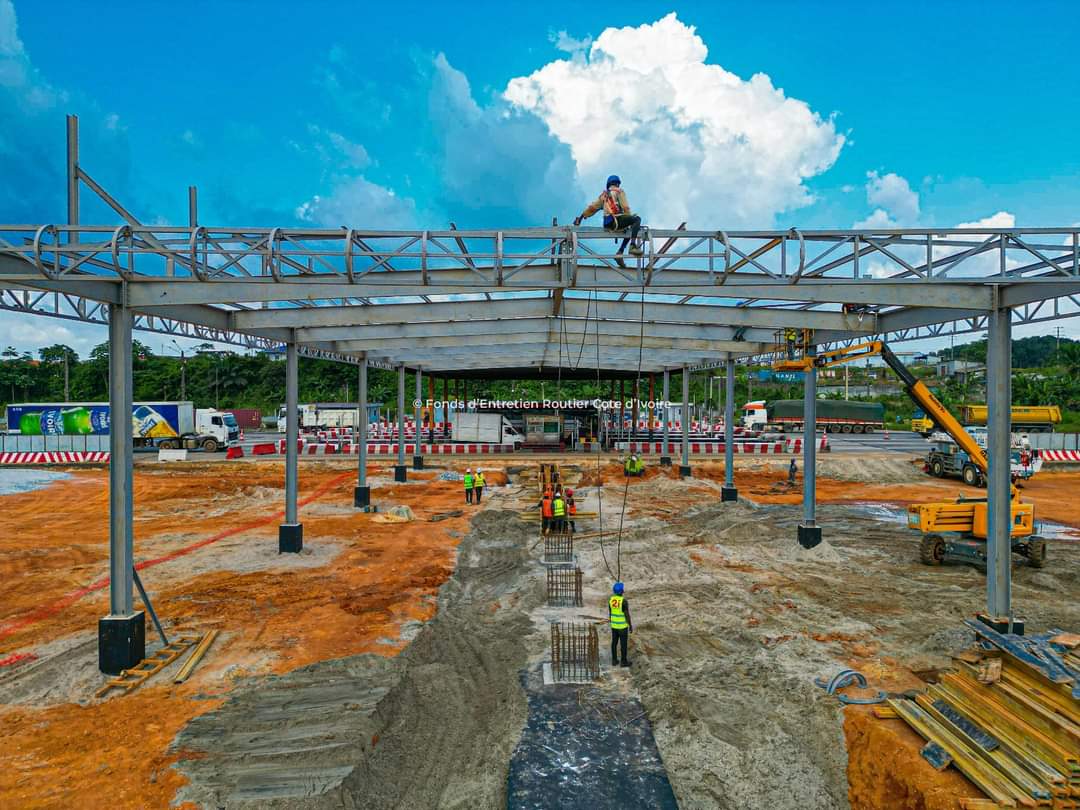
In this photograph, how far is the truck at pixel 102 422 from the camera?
121 feet

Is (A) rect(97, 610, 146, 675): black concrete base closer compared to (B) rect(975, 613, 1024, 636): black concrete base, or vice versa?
(A) rect(97, 610, 146, 675): black concrete base

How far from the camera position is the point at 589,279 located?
10.3 m

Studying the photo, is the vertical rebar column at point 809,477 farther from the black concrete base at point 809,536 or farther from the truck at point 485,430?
the truck at point 485,430

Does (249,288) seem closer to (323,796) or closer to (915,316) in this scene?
(323,796)

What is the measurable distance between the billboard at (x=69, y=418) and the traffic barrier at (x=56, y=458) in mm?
1432

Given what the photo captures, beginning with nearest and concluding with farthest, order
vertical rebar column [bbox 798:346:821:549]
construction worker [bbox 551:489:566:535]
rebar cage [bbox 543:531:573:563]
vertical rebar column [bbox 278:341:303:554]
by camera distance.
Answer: vertical rebar column [bbox 278:341:303:554] → rebar cage [bbox 543:531:573:563] → vertical rebar column [bbox 798:346:821:549] → construction worker [bbox 551:489:566:535]

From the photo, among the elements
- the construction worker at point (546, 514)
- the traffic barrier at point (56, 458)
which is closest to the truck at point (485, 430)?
the traffic barrier at point (56, 458)

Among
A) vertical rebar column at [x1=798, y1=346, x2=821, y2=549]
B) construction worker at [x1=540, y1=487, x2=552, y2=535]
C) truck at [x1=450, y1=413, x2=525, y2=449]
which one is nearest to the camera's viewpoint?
vertical rebar column at [x1=798, y1=346, x2=821, y2=549]

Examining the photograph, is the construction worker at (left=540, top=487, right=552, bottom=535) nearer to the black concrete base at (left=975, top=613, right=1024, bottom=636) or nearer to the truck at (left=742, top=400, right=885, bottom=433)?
the black concrete base at (left=975, top=613, right=1024, bottom=636)

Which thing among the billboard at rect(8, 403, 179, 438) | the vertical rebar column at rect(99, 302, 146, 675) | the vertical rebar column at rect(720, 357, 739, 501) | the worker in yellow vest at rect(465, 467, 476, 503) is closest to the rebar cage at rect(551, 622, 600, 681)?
the vertical rebar column at rect(99, 302, 146, 675)

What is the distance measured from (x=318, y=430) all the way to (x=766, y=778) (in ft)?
173

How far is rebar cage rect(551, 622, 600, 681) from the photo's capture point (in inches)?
322

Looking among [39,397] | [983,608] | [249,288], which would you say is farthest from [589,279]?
[39,397]

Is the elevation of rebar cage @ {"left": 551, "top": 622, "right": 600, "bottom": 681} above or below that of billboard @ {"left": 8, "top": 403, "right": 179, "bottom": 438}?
below
